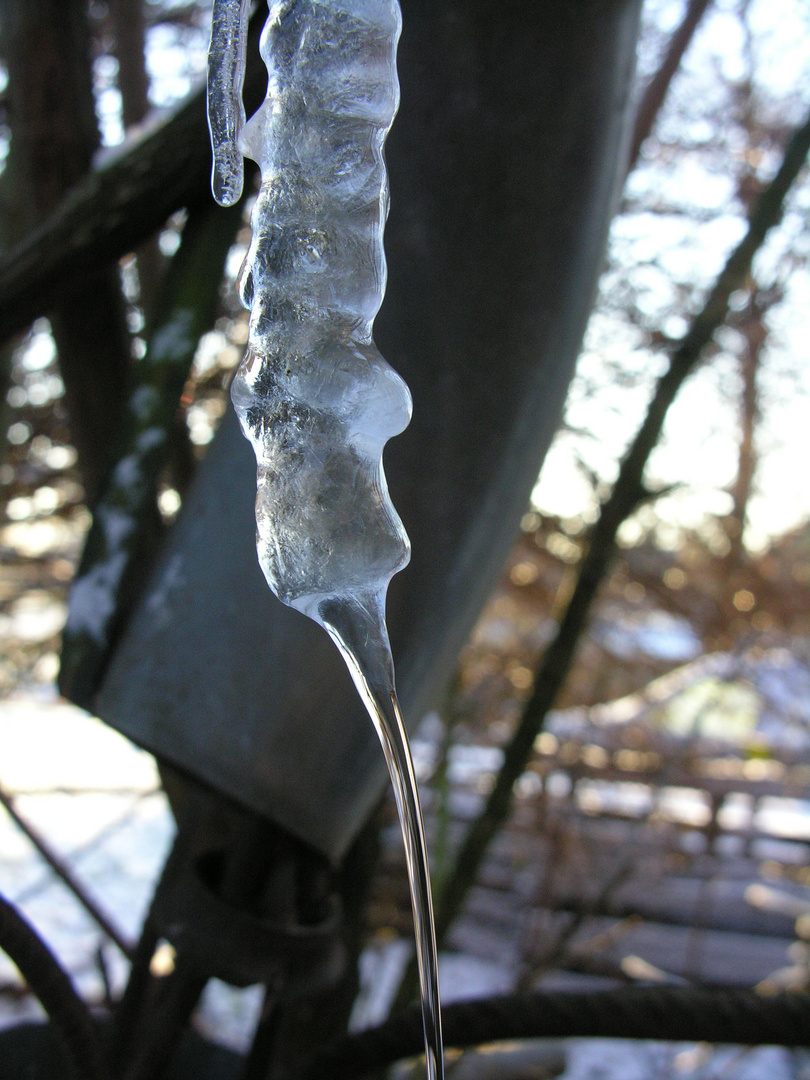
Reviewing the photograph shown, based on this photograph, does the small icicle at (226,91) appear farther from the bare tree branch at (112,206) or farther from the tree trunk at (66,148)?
the tree trunk at (66,148)

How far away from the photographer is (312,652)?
412 mm


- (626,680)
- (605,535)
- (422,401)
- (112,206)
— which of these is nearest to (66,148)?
(112,206)

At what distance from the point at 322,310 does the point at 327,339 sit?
0.01 meters

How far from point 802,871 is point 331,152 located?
272cm

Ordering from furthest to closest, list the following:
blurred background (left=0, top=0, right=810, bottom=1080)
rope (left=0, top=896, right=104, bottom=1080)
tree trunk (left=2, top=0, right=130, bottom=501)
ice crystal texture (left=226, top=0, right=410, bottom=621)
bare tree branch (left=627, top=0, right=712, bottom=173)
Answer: blurred background (left=0, top=0, right=810, bottom=1080), bare tree branch (left=627, top=0, right=712, bottom=173), tree trunk (left=2, top=0, right=130, bottom=501), rope (left=0, top=896, right=104, bottom=1080), ice crystal texture (left=226, top=0, right=410, bottom=621)

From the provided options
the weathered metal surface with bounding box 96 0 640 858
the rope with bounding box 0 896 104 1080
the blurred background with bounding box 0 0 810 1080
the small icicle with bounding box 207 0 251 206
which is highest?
the small icicle with bounding box 207 0 251 206

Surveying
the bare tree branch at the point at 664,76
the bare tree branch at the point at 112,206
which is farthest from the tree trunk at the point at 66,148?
the bare tree branch at the point at 664,76

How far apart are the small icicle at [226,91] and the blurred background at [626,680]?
1091 millimetres

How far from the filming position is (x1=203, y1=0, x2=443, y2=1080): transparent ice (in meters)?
0.25

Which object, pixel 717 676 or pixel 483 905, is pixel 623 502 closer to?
pixel 717 676

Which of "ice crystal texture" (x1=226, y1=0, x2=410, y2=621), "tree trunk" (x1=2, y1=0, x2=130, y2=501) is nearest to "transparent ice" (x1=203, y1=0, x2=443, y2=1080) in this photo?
"ice crystal texture" (x1=226, y1=0, x2=410, y2=621)

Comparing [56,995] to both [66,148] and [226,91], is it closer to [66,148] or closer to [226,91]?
[226,91]

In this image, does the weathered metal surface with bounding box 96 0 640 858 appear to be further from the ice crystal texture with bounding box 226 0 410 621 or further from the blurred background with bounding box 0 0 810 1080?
the blurred background with bounding box 0 0 810 1080

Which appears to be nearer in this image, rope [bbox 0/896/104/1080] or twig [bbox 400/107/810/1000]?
rope [bbox 0/896/104/1080]
